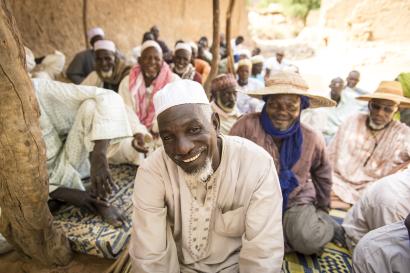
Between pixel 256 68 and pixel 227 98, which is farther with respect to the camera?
pixel 256 68

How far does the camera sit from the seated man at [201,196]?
138 centimetres

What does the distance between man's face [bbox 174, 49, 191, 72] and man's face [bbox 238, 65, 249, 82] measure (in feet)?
3.65

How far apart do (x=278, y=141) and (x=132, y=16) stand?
7457mm

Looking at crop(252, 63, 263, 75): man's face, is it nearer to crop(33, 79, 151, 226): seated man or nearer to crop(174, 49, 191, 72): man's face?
crop(174, 49, 191, 72): man's face

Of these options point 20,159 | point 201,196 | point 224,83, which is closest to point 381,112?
point 224,83

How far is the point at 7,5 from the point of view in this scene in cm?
139

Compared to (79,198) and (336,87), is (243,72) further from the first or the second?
(79,198)

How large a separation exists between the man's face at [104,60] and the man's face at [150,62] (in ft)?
1.41

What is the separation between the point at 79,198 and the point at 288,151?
71.0 inches

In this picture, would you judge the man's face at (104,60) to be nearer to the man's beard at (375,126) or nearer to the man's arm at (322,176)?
the man's arm at (322,176)

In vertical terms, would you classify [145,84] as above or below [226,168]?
above

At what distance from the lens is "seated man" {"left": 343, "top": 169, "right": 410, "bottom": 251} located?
1.89m

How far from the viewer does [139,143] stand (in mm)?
Result: 2895

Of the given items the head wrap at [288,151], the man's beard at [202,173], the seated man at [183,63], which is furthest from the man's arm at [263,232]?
the seated man at [183,63]
